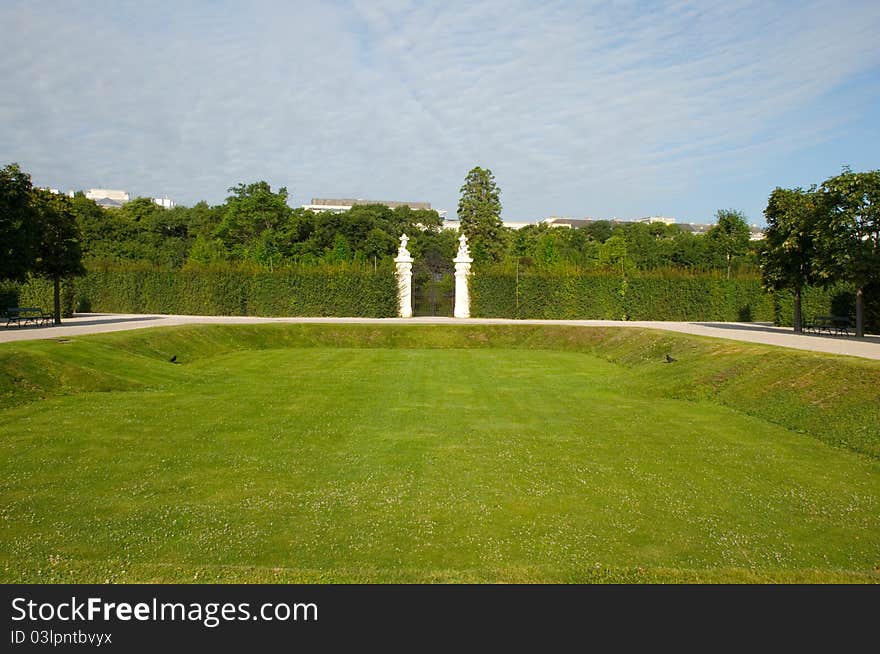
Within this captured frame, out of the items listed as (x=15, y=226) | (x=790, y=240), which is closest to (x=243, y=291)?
(x=15, y=226)

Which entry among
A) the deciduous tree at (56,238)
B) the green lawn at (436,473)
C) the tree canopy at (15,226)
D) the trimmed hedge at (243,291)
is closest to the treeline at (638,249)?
the trimmed hedge at (243,291)

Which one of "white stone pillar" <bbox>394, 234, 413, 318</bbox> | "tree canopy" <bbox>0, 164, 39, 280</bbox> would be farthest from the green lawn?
"white stone pillar" <bbox>394, 234, 413, 318</bbox>

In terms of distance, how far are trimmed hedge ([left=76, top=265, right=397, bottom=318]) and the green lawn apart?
17.2 metres

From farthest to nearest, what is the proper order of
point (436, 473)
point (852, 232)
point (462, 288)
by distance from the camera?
1. point (462, 288)
2. point (852, 232)
3. point (436, 473)

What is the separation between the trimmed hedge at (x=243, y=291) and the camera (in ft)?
111

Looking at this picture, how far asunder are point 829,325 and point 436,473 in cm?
2137

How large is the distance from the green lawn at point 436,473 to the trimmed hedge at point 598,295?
677 inches

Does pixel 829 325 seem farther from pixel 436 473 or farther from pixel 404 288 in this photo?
pixel 436 473

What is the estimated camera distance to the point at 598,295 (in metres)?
33.9
